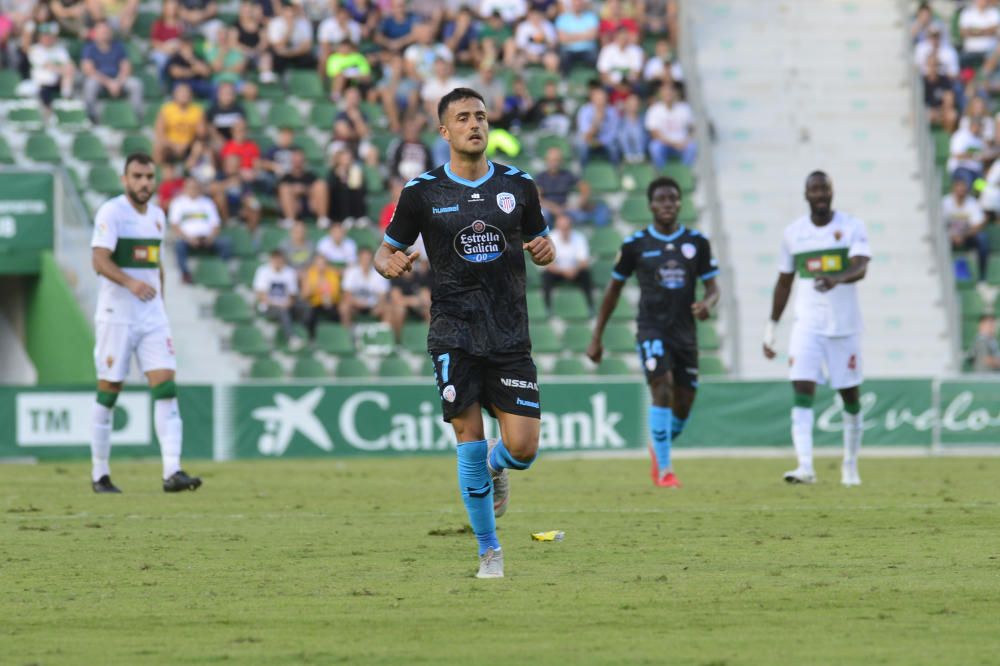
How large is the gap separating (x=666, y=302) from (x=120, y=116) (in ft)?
42.3

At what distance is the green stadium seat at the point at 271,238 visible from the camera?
25297 mm

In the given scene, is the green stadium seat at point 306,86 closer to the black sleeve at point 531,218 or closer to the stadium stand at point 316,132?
the stadium stand at point 316,132

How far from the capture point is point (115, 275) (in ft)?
48.3

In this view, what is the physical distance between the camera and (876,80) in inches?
1201

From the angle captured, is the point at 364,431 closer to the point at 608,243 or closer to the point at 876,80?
the point at 608,243

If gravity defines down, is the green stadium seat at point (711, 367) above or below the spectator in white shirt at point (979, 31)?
below

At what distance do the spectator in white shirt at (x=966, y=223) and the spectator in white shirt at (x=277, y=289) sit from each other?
9796 mm

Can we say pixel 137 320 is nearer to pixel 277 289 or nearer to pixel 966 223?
pixel 277 289

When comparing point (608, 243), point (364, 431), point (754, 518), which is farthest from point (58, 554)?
point (608, 243)

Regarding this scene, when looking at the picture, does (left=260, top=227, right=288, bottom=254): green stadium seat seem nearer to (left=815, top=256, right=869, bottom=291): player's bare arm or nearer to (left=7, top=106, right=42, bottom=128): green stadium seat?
(left=7, top=106, right=42, bottom=128): green stadium seat

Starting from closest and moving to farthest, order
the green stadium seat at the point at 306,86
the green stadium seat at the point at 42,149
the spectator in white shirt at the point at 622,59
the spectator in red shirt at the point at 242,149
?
the green stadium seat at the point at 42,149 → the spectator in red shirt at the point at 242,149 → the green stadium seat at the point at 306,86 → the spectator in white shirt at the point at 622,59

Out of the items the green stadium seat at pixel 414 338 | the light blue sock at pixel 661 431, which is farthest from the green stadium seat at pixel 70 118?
the light blue sock at pixel 661 431

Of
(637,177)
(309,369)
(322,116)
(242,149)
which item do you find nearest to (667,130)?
(637,177)

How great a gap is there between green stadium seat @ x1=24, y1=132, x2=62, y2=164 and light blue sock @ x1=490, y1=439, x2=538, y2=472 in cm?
1727
